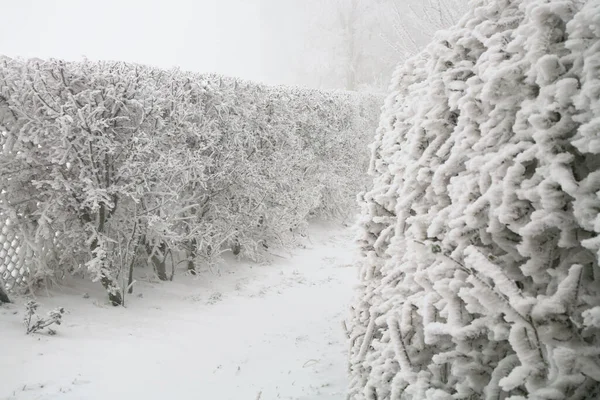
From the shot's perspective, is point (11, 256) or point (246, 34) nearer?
point (11, 256)

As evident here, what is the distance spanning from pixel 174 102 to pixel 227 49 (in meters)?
45.0

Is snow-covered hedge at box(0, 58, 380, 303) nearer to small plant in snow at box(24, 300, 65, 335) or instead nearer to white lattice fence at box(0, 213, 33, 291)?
white lattice fence at box(0, 213, 33, 291)

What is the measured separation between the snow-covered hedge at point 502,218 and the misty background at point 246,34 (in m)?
A: 1.13

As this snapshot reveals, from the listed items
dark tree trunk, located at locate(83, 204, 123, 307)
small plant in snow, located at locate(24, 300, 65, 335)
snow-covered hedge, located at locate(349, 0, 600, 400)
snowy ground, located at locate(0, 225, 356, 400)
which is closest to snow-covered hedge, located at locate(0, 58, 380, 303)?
dark tree trunk, located at locate(83, 204, 123, 307)

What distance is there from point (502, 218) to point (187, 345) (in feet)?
11.4

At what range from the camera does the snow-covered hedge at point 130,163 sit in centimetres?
389

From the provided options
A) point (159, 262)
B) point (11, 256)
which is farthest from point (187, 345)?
point (11, 256)

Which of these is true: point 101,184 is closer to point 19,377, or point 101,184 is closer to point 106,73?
point 106,73

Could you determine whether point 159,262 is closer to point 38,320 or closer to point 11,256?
point 11,256

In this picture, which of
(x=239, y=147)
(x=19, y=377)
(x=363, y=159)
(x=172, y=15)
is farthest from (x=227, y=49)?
(x=19, y=377)

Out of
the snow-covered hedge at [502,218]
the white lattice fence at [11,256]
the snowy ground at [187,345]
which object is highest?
the snow-covered hedge at [502,218]

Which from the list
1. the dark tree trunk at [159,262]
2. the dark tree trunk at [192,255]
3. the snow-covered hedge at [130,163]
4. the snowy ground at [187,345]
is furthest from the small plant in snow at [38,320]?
the dark tree trunk at [192,255]

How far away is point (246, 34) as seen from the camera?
141ft

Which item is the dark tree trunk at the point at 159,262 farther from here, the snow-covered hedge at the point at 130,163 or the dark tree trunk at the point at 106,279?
the dark tree trunk at the point at 106,279
